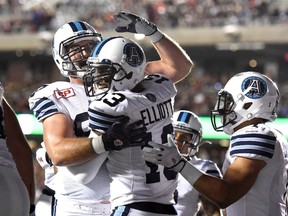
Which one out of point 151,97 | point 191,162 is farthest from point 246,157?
point 191,162

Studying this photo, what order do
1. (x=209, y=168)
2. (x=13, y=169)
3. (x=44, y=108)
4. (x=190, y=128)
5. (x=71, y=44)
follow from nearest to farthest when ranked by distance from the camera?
(x=13, y=169) → (x=44, y=108) → (x=71, y=44) → (x=209, y=168) → (x=190, y=128)

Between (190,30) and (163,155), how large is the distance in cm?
2304

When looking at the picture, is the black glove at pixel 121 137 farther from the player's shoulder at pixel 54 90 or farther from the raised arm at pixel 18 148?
the player's shoulder at pixel 54 90

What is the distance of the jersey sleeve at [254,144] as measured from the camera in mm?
4172

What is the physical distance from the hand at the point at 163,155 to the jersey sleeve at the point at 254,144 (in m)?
0.36

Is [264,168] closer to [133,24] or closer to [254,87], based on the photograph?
[254,87]

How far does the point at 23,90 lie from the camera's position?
23.3 metres

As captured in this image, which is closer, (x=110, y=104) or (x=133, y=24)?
(x=110, y=104)

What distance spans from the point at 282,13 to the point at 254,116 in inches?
872

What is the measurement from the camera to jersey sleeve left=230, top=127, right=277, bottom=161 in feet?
13.7

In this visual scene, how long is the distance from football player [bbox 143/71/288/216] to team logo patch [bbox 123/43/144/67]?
0.51 meters

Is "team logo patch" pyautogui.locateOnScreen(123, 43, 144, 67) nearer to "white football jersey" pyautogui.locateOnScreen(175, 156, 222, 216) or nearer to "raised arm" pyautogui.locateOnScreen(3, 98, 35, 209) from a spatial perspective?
"raised arm" pyautogui.locateOnScreen(3, 98, 35, 209)

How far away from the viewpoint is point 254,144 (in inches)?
165

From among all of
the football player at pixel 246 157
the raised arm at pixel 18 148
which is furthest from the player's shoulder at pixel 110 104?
the raised arm at pixel 18 148
